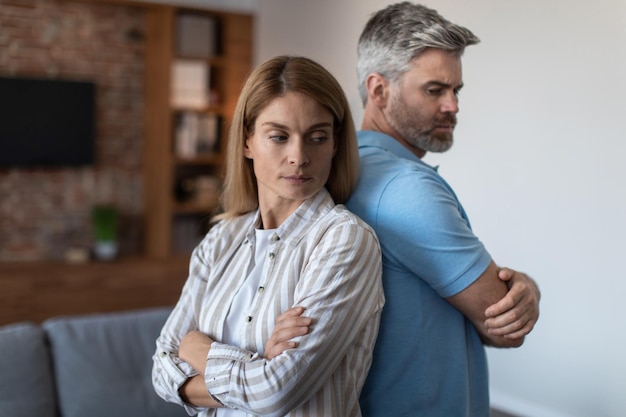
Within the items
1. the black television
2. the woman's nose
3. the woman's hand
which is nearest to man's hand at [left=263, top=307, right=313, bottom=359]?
the woman's hand

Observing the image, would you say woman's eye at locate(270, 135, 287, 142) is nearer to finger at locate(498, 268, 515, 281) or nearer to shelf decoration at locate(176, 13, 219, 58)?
finger at locate(498, 268, 515, 281)

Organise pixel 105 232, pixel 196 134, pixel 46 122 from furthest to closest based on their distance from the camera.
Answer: pixel 196 134
pixel 105 232
pixel 46 122

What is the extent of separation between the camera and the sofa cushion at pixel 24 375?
2520mm

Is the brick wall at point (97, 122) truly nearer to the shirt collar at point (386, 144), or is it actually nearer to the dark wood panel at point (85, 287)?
the dark wood panel at point (85, 287)

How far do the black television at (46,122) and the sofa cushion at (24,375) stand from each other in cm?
311

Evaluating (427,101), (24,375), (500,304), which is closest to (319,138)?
(427,101)

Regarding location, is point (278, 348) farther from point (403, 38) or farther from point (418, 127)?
point (403, 38)

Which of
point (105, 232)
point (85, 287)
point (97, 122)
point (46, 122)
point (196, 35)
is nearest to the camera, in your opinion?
point (85, 287)

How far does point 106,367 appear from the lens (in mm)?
2771

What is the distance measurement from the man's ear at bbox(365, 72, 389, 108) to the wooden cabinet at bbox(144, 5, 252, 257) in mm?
4174

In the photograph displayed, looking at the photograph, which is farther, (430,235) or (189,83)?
(189,83)

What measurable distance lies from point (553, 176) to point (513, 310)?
1.00 ft

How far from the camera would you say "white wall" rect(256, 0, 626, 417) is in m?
1.46

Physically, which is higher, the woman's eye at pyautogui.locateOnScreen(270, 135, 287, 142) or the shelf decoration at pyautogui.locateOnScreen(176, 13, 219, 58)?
the shelf decoration at pyautogui.locateOnScreen(176, 13, 219, 58)
